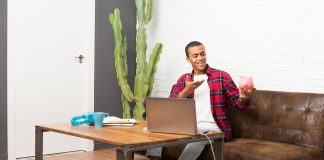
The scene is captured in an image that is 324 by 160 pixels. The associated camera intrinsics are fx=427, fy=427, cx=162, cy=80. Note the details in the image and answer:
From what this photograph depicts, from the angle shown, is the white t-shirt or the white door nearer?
the white t-shirt

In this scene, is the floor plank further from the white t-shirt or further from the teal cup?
the teal cup

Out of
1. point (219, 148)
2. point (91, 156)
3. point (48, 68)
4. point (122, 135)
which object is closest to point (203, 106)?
point (219, 148)

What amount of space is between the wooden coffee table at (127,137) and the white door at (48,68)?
5.55 ft

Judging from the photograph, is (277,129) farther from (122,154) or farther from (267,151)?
(122,154)

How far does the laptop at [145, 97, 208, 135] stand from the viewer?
2201mm

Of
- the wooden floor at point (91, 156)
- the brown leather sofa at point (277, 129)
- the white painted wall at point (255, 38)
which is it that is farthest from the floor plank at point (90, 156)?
the brown leather sofa at point (277, 129)

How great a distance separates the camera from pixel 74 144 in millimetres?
4691

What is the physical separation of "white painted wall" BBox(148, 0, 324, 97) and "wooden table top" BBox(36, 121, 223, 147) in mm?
1402

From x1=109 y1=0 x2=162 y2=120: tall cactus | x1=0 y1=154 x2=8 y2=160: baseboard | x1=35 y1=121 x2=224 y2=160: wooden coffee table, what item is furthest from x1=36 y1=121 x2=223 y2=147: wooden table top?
x1=109 y1=0 x2=162 y2=120: tall cactus

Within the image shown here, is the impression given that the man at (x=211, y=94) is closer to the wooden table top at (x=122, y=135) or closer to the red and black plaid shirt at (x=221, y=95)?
the red and black plaid shirt at (x=221, y=95)

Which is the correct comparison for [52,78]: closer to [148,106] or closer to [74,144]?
[74,144]

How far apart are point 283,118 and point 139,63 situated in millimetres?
1892

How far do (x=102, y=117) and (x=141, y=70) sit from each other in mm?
2011

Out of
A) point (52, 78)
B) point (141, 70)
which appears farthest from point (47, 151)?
point (141, 70)
